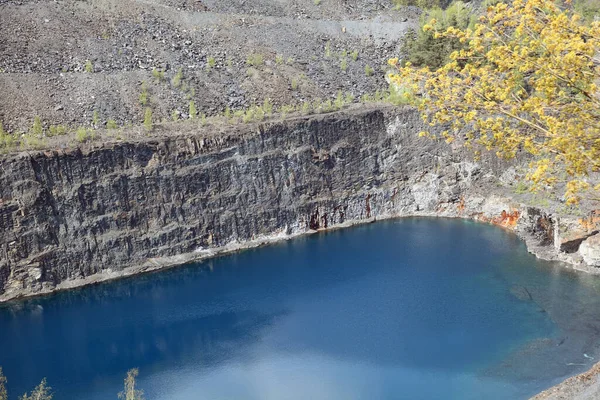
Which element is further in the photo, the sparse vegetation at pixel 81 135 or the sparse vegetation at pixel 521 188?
the sparse vegetation at pixel 521 188

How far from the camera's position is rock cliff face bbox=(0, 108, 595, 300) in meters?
30.0

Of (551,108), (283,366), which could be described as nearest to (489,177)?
(283,366)

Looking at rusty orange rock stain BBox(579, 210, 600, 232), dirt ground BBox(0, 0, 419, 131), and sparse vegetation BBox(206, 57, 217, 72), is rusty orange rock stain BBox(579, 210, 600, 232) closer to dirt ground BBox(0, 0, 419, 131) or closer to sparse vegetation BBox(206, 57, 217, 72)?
dirt ground BBox(0, 0, 419, 131)

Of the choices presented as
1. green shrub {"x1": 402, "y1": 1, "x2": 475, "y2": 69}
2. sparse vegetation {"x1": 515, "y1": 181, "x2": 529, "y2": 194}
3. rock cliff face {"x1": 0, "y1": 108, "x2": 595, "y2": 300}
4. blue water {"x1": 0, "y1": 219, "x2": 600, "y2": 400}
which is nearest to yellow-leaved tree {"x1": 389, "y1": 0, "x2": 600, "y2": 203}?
blue water {"x1": 0, "y1": 219, "x2": 600, "y2": 400}

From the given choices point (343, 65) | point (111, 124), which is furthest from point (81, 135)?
point (343, 65)

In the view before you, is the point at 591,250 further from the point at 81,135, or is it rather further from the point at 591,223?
the point at 81,135

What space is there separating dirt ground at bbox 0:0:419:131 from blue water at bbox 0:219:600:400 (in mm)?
9430

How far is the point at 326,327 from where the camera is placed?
2609 cm

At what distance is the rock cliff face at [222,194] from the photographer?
3002cm

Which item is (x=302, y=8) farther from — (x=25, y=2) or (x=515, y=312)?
(x=515, y=312)

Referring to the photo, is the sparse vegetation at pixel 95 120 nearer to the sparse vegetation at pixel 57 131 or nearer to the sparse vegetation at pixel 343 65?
the sparse vegetation at pixel 57 131

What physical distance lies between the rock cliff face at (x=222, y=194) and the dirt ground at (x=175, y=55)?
10.1 feet

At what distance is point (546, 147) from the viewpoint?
34.0 ft

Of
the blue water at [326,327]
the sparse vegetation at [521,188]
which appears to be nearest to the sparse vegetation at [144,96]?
the blue water at [326,327]
